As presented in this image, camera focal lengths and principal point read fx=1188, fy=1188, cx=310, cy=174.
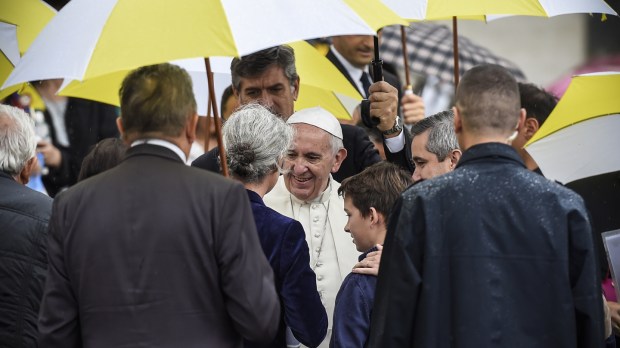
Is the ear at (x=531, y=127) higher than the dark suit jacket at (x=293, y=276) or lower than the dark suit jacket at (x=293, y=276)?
higher

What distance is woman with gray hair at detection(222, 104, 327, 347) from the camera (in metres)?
4.65

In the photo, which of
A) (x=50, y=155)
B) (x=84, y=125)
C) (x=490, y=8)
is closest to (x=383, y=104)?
(x=490, y=8)

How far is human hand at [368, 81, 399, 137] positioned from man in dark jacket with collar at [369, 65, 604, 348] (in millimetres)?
1574

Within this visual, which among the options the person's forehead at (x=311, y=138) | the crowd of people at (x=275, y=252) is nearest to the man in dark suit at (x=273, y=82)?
the person's forehead at (x=311, y=138)

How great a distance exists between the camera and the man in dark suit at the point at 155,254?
3979 mm

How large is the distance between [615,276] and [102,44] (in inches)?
98.6

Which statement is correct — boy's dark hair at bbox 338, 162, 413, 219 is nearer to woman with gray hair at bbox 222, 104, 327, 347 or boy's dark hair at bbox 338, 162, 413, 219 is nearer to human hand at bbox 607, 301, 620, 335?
woman with gray hair at bbox 222, 104, 327, 347

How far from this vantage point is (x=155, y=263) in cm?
397

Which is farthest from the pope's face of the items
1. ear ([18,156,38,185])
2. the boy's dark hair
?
ear ([18,156,38,185])

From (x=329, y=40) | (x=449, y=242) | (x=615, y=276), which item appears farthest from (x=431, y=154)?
(x=329, y=40)

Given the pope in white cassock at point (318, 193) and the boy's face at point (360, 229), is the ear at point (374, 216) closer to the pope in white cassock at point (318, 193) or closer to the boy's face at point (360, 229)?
the boy's face at point (360, 229)

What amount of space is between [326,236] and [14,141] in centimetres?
152

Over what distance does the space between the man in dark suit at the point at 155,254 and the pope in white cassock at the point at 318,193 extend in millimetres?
1518

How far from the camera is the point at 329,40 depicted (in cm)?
952
